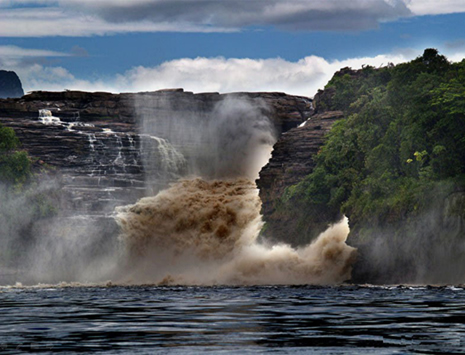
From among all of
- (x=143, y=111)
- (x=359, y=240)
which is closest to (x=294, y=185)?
(x=359, y=240)

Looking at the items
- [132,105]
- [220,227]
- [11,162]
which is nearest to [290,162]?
[220,227]

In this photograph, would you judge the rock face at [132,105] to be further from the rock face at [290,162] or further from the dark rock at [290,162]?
the dark rock at [290,162]

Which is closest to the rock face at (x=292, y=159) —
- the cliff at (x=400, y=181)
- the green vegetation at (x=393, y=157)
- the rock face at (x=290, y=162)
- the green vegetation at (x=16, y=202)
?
the rock face at (x=290, y=162)

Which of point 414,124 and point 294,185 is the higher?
point 414,124

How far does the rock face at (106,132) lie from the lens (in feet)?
469

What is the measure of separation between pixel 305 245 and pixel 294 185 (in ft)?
32.9

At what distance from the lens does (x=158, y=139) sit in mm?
152875

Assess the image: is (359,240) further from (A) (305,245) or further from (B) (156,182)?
(B) (156,182)

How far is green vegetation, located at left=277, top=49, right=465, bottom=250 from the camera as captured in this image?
8781cm

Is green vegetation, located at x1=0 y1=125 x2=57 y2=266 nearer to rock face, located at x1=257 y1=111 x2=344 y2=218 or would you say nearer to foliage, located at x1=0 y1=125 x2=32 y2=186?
foliage, located at x1=0 y1=125 x2=32 y2=186

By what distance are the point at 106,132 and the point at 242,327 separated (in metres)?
115

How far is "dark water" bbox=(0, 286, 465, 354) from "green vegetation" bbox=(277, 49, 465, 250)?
110 ft

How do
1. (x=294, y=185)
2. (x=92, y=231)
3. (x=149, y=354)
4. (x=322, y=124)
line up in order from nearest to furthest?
(x=149, y=354), (x=294, y=185), (x=322, y=124), (x=92, y=231)

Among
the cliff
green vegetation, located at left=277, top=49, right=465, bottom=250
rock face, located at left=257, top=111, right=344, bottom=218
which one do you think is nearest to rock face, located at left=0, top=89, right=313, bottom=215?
rock face, located at left=257, top=111, right=344, bottom=218
